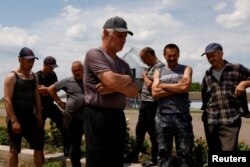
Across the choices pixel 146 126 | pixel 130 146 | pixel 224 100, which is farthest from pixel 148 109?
pixel 224 100

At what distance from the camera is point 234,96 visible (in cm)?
562

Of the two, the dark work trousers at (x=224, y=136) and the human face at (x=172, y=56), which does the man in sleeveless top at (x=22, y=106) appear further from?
the dark work trousers at (x=224, y=136)

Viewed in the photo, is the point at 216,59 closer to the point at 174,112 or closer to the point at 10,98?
the point at 174,112

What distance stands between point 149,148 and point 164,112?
1.99 m

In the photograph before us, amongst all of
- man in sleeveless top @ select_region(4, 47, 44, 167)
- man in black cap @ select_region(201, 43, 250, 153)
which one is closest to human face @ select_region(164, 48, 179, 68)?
man in black cap @ select_region(201, 43, 250, 153)

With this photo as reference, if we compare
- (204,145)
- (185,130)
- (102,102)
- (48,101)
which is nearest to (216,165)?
(185,130)

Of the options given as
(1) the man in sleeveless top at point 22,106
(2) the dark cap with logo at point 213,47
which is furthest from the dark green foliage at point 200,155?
(1) the man in sleeveless top at point 22,106

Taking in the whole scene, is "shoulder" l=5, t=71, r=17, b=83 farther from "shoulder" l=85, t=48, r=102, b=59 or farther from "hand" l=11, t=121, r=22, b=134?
"shoulder" l=85, t=48, r=102, b=59

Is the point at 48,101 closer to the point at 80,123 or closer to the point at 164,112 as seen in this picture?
the point at 80,123

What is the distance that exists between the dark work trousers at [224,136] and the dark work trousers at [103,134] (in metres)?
2.02

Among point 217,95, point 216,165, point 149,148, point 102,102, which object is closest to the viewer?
point 102,102

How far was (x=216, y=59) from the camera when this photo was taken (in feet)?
18.8

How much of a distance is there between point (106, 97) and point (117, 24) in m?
0.68

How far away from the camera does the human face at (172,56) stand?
5906 millimetres
